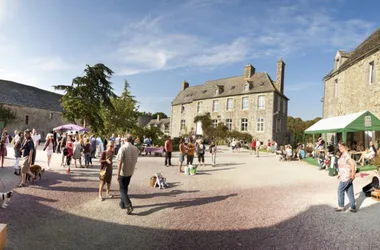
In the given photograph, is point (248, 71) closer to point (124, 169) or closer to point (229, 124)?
point (229, 124)

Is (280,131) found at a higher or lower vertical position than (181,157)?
higher

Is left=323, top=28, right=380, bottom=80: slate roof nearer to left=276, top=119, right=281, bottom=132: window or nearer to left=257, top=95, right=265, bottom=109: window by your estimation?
left=257, top=95, right=265, bottom=109: window

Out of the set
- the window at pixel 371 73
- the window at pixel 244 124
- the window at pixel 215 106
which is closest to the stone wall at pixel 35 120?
the window at pixel 215 106

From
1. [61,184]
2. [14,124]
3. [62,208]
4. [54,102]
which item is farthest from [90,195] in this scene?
[54,102]

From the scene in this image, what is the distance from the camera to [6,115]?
33.5 meters

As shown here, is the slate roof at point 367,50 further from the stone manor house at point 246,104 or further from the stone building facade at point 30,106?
the stone building facade at point 30,106

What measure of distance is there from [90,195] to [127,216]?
217 cm

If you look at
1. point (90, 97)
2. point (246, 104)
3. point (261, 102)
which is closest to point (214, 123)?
point (246, 104)

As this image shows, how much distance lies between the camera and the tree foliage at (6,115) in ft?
109

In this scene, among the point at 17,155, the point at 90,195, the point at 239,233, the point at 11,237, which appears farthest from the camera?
the point at 17,155

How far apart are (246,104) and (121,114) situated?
18.1 meters

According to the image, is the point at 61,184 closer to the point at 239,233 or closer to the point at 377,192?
the point at 239,233

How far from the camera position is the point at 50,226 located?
4.87 m

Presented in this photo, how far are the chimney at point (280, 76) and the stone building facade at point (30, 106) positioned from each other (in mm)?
31703
